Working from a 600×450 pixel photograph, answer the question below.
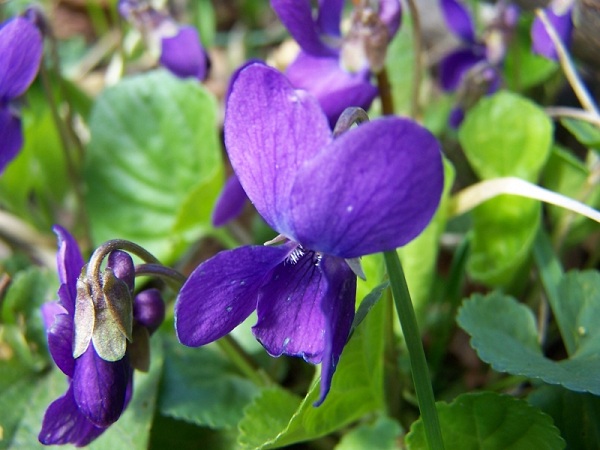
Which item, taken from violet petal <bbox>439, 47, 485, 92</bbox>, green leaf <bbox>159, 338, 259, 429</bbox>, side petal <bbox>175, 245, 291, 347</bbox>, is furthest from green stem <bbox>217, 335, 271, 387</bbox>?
violet petal <bbox>439, 47, 485, 92</bbox>

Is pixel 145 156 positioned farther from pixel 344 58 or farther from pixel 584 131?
pixel 584 131

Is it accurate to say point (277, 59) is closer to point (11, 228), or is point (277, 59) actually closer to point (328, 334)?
point (11, 228)

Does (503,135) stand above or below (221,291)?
below

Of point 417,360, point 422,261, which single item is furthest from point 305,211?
point 422,261

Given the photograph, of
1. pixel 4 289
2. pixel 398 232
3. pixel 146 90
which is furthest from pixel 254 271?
pixel 146 90

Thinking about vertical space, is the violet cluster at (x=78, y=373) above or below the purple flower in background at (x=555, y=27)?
above

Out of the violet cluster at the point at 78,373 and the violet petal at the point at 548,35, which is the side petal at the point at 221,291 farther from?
the violet petal at the point at 548,35

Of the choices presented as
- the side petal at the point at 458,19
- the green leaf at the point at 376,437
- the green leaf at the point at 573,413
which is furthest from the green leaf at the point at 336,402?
the side petal at the point at 458,19
